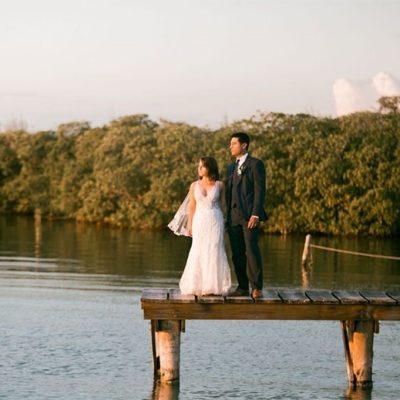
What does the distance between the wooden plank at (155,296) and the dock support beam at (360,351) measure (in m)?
2.61

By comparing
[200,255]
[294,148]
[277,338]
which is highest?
[294,148]

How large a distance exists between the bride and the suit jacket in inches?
9.9

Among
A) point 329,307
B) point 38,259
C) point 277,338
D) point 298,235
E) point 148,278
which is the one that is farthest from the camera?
point 298,235

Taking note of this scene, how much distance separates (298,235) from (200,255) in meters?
48.8

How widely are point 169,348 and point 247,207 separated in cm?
219

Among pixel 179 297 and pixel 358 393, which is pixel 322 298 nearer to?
pixel 358 393

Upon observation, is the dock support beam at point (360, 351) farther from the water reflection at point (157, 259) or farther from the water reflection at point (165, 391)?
the water reflection at point (157, 259)

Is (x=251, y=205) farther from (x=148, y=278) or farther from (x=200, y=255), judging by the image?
(x=148, y=278)

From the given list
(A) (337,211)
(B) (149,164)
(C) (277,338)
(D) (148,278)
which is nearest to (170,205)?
(B) (149,164)

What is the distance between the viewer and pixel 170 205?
229 feet

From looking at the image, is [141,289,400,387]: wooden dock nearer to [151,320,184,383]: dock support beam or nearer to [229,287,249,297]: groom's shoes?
[151,320,184,383]: dock support beam

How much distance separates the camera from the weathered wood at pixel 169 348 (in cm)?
1530

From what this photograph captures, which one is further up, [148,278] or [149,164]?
[149,164]

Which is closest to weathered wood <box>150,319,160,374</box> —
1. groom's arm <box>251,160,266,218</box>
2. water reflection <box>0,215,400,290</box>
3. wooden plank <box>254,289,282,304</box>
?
wooden plank <box>254,289,282,304</box>
